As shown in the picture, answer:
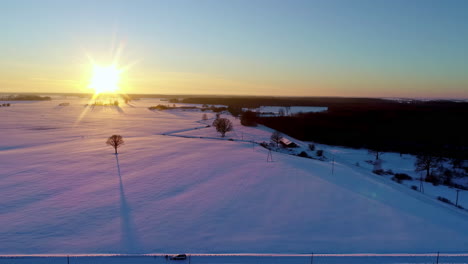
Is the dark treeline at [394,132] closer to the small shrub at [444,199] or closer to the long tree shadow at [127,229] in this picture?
the small shrub at [444,199]

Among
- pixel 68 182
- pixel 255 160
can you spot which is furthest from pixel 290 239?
pixel 68 182

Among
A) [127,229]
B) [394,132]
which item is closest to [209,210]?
[127,229]

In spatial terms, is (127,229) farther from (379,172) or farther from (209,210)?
(379,172)

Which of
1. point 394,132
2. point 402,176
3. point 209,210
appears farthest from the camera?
point 394,132

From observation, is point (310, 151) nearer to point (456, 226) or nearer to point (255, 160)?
point (255, 160)

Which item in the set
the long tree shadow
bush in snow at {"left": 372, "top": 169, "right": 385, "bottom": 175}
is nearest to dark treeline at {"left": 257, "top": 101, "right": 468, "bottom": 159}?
bush in snow at {"left": 372, "top": 169, "right": 385, "bottom": 175}
